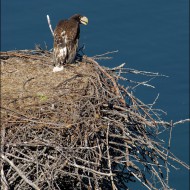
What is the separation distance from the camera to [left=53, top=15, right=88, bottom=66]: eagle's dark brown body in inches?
498

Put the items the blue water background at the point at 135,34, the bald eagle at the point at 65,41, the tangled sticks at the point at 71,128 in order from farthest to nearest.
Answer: the blue water background at the point at 135,34 → the bald eagle at the point at 65,41 → the tangled sticks at the point at 71,128

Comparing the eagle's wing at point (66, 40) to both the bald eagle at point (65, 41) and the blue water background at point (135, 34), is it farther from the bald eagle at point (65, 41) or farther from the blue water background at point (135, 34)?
the blue water background at point (135, 34)

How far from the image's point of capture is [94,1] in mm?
47625

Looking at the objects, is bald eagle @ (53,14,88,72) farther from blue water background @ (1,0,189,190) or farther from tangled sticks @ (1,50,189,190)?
blue water background @ (1,0,189,190)

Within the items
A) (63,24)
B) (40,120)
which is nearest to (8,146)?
(40,120)

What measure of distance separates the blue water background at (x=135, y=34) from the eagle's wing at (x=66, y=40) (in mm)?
22978

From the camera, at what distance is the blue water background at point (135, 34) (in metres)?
39.1

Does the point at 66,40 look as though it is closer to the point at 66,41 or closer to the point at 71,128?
the point at 66,41

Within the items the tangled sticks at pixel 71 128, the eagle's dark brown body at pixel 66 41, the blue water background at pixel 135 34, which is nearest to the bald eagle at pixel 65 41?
the eagle's dark brown body at pixel 66 41

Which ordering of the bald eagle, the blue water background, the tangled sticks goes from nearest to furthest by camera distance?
the tangled sticks → the bald eagle → the blue water background

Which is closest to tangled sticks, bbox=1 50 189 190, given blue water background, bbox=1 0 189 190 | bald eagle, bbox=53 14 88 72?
bald eagle, bbox=53 14 88 72

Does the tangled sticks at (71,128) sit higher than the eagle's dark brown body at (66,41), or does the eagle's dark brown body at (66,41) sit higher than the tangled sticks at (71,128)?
the eagle's dark brown body at (66,41)

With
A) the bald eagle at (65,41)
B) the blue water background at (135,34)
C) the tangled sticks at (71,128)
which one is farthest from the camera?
the blue water background at (135,34)

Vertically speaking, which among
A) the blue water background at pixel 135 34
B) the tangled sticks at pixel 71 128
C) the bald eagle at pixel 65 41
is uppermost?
the blue water background at pixel 135 34
